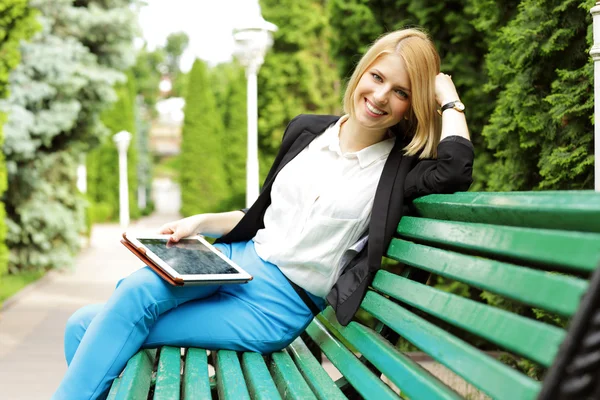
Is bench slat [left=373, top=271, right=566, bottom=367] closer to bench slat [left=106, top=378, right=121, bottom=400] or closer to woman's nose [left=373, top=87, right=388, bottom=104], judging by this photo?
woman's nose [left=373, top=87, right=388, bottom=104]

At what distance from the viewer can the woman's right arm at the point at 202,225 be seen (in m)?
2.64

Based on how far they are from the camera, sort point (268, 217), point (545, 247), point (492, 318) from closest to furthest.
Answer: point (545, 247)
point (492, 318)
point (268, 217)

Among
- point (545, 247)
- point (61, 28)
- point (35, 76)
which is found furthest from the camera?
point (61, 28)

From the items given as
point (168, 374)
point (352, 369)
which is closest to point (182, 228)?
point (168, 374)

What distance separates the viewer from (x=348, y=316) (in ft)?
7.39

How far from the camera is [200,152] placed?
3062 cm

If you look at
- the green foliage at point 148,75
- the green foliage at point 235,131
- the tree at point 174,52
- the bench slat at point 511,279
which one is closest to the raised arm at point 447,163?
the bench slat at point 511,279

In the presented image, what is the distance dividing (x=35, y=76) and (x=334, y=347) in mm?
7933

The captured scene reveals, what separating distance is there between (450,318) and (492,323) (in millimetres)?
218

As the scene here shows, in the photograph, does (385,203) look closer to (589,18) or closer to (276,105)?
(589,18)

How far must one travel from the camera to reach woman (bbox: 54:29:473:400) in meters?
2.20

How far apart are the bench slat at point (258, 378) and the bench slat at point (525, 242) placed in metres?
0.62

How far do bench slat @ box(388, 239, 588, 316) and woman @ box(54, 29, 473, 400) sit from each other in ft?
1.24

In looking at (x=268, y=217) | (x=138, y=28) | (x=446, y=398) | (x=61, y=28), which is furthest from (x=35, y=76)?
(x=446, y=398)
